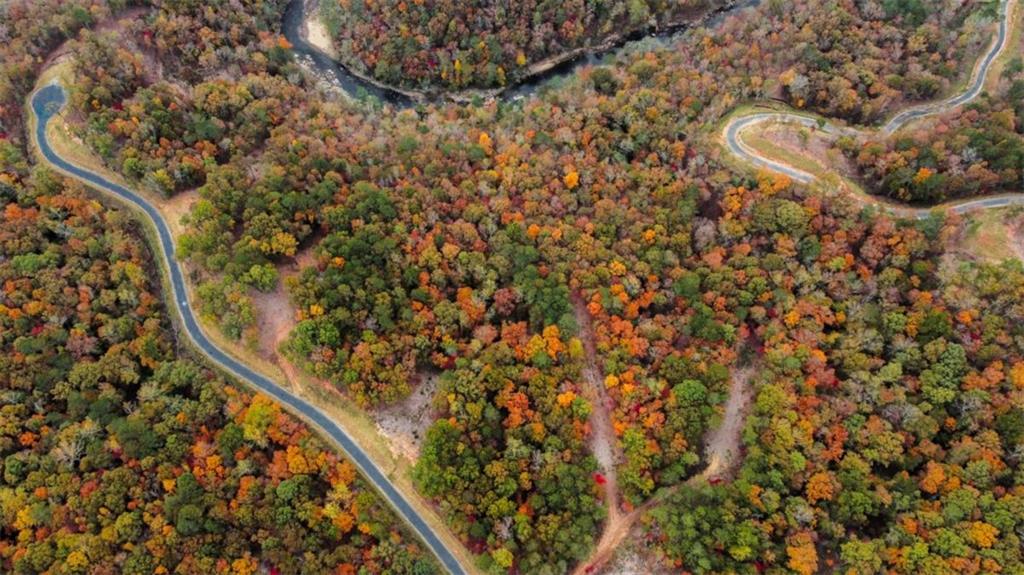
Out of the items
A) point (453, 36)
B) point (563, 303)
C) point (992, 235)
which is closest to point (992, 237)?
point (992, 235)

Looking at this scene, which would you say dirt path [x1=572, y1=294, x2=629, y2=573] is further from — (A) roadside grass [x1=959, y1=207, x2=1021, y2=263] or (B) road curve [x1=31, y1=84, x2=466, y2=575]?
(A) roadside grass [x1=959, y1=207, x2=1021, y2=263]

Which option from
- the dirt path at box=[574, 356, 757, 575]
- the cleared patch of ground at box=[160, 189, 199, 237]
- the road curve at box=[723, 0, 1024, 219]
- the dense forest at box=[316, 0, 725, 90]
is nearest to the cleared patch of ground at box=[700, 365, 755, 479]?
the dirt path at box=[574, 356, 757, 575]

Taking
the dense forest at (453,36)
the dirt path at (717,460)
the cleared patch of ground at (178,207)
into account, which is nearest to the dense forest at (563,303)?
the cleared patch of ground at (178,207)

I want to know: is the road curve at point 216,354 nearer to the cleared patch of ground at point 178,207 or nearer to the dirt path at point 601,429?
the cleared patch of ground at point 178,207

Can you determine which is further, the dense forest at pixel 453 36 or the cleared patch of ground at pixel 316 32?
the cleared patch of ground at pixel 316 32

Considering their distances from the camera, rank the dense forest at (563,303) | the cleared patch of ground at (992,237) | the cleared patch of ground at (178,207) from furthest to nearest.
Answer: the cleared patch of ground at (178,207) → the cleared patch of ground at (992,237) → the dense forest at (563,303)

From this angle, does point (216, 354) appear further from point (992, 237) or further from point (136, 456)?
point (992, 237)

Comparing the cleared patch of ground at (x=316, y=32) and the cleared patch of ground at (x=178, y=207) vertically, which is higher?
the cleared patch of ground at (x=316, y=32)
